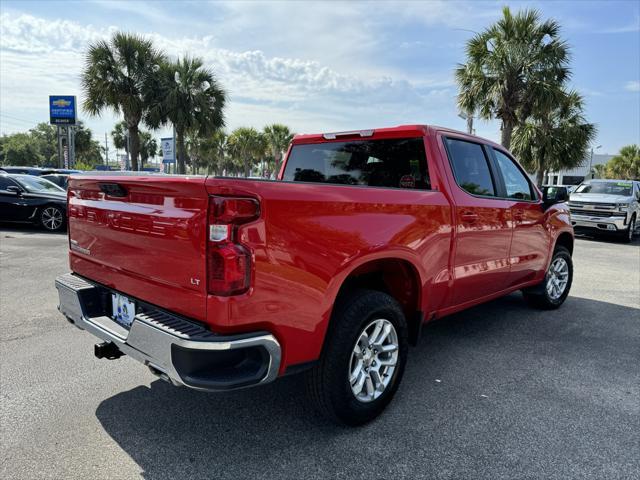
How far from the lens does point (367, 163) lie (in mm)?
3760

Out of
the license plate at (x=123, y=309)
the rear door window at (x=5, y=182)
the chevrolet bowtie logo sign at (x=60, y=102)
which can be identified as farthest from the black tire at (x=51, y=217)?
the chevrolet bowtie logo sign at (x=60, y=102)

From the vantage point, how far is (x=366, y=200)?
2.67m

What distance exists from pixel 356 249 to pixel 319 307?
15.7 inches

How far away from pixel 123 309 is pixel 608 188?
15013mm

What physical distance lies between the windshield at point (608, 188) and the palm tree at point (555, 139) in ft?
21.1

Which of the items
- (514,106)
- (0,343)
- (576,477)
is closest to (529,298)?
(576,477)

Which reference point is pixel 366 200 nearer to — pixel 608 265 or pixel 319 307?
pixel 319 307

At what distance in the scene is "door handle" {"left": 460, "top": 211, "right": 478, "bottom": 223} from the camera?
3.54m

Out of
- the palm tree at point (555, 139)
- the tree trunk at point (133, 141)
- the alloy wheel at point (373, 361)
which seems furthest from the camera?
the tree trunk at point (133, 141)

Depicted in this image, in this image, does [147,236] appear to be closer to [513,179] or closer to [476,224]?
[476,224]

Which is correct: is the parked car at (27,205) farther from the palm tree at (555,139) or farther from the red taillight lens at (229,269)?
the palm tree at (555,139)

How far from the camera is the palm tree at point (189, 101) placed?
22.4 metres

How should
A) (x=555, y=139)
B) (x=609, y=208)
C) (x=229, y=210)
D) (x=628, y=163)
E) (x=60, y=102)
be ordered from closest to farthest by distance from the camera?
(x=229, y=210) → (x=609, y=208) → (x=555, y=139) → (x=60, y=102) → (x=628, y=163)

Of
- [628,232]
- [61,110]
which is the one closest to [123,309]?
[628,232]
